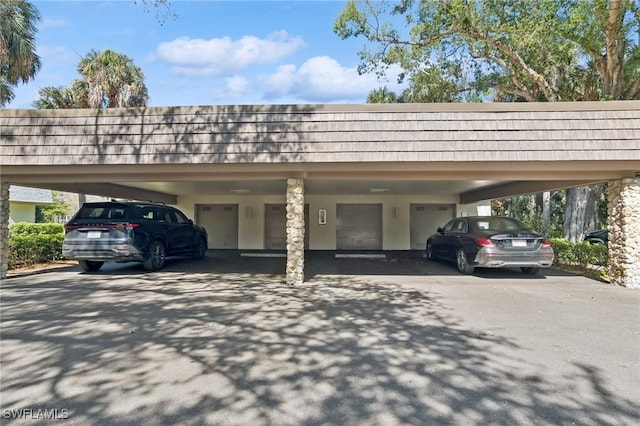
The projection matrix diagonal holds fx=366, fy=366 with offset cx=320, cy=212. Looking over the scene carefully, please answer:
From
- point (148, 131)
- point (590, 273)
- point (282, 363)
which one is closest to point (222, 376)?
point (282, 363)

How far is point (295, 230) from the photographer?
302 inches

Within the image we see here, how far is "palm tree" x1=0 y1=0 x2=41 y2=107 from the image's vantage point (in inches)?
491

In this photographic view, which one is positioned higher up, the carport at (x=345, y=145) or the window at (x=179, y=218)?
the carport at (x=345, y=145)

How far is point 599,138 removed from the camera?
6.62 meters

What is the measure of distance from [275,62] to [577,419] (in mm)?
11385

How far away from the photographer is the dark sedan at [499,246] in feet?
26.9

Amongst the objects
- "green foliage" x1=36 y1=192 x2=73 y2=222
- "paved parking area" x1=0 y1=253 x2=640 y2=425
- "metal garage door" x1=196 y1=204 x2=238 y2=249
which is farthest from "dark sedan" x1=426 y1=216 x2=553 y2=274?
"green foliage" x1=36 y1=192 x2=73 y2=222

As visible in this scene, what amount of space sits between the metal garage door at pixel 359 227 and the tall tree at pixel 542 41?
Answer: 691 cm

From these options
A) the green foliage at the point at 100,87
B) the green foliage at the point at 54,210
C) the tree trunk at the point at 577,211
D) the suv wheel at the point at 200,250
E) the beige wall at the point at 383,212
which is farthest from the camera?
the green foliage at the point at 54,210

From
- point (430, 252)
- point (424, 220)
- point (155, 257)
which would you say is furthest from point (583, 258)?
point (155, 257)

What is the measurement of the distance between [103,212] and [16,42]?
9.22m

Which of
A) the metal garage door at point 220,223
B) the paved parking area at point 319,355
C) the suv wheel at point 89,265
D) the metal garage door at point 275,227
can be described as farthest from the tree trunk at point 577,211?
the suv wheel at point 89,265

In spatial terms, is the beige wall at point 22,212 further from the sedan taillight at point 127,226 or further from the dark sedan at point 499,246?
the dark sedan at point 499,246

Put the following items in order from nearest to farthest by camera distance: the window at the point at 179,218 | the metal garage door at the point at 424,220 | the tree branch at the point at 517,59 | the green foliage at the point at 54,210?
1. the window at the point at 179,218
2. the tree branch at the point at 517,59
3. the metal garage door at the point at 424,220
4. the green foliage at the point at 54,210
